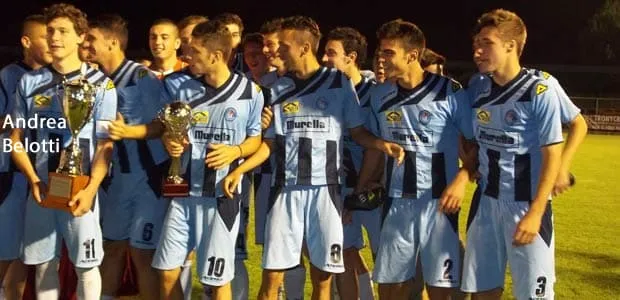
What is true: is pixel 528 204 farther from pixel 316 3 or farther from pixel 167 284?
pixel 316 3

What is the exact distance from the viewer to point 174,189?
3658 mm

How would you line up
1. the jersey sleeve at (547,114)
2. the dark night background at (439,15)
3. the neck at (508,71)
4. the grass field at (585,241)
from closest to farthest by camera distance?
the jersey sleeve at (547,114)
the neck at (508,71)
the grass field at (585,241)
the dark night background at (439,15)

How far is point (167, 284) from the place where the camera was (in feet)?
12.1

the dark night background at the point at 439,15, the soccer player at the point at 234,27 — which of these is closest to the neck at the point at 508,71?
the soccer player at the point at 234,27

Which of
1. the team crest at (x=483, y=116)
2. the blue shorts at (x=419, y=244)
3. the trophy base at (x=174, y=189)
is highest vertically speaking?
the team crest at (x=483, y=116)

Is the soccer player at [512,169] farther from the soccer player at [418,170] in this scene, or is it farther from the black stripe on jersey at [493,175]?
the soccer player at [418,170]

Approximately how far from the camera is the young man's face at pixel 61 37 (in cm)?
358

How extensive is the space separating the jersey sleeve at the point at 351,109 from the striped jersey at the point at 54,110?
126 centimetres

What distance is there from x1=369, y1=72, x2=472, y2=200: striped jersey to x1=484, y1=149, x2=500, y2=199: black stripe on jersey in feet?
0.80

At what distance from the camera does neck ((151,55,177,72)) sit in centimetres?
451

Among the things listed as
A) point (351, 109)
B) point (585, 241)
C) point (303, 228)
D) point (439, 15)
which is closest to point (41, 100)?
point (303, 228)

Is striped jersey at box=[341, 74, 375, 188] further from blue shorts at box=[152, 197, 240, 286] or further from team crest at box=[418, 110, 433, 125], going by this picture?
blue shorts at box=[152, 197, 240, 286]

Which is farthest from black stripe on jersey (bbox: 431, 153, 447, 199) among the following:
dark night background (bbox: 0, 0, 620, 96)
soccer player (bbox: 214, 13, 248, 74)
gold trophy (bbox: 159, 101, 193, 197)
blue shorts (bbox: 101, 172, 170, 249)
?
dark night background (bbox: 0, 0, 620, 96)

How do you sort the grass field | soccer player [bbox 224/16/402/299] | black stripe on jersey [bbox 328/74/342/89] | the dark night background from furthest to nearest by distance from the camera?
the dark night background → the grass field → black stripe on jersey [bbox 328/74/342/89] → soccer player [bbox 224/16/402/299]
